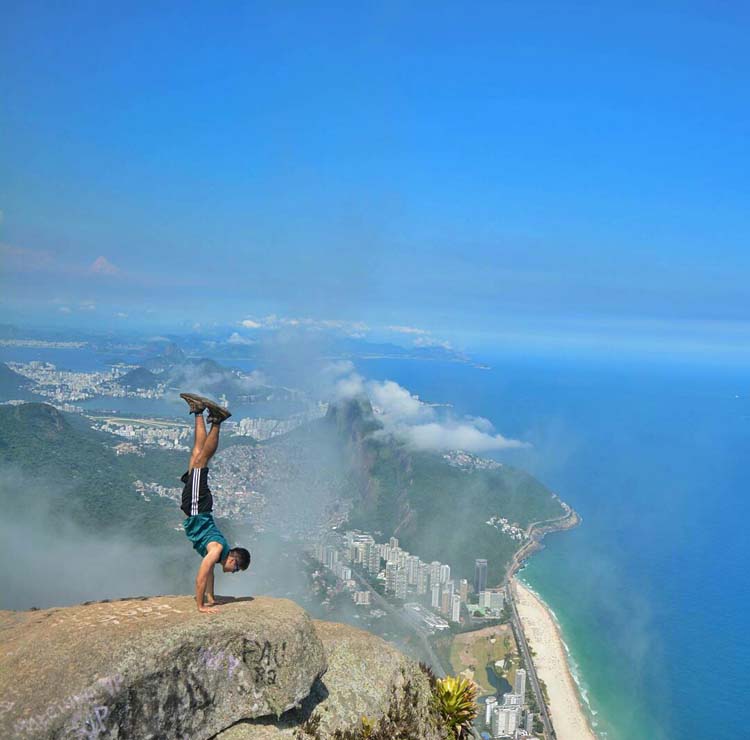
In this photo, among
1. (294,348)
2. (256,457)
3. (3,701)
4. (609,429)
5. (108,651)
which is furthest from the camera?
(609,429)

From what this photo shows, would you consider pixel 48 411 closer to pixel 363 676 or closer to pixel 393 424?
pixel 393 424

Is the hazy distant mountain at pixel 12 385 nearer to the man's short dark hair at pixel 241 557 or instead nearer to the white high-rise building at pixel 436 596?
the white high-rise building at pixel 436 596

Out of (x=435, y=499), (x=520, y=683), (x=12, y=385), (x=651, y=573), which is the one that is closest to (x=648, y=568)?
(x=651, y=573)

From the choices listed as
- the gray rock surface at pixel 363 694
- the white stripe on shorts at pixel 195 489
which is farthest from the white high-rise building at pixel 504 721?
the white stripe on shorts at pixel 195 489

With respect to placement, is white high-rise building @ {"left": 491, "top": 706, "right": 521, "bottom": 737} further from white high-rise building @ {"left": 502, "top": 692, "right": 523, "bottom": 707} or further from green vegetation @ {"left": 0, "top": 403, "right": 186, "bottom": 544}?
green vegetation @ {"left": 0, "top": 403, "right": 186, "bottom": 544}

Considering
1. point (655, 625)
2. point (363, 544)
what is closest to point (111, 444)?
point (363, 544)
